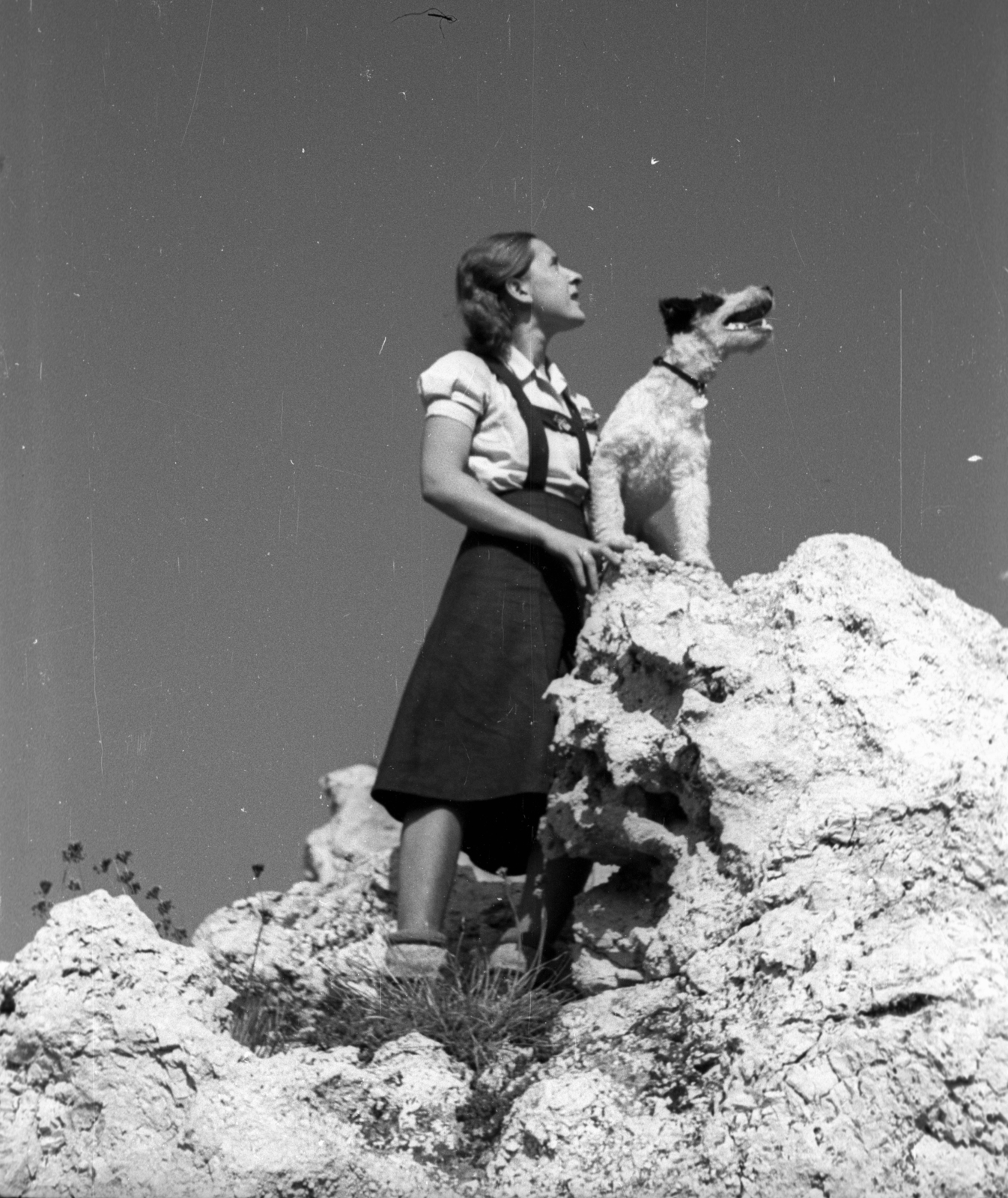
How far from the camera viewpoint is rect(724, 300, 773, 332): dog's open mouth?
5.62 metres

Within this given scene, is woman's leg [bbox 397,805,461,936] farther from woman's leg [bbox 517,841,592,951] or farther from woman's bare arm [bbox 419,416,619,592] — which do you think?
woman's bare arm [bbox 419,416,619,592]

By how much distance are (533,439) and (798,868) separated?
1.85 m

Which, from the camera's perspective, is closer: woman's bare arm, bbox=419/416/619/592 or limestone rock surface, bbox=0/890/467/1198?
limestone rock surface, bbox=0/890/467/1198

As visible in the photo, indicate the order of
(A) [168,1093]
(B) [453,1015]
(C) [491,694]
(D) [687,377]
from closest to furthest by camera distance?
(A) [168,1093]
(B) [453,1015]
(C) [491,694]
(D) [687,377]

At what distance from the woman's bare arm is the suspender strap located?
182 mm

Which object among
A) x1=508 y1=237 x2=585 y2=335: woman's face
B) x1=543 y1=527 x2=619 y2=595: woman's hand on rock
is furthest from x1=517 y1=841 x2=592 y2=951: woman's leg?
x1=508 y1=237 x2=585 y2=335: woman's face

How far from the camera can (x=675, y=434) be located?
548 cm

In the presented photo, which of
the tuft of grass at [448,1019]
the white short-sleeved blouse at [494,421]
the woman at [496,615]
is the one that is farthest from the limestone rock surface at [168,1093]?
the white short-sleeved blouse at [494,421]

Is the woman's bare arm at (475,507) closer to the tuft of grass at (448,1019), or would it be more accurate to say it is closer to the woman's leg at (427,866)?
the woman's leg at (427,866)

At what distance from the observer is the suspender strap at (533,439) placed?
5309 millimetres

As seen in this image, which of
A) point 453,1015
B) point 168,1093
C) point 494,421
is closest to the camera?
point 168,1093

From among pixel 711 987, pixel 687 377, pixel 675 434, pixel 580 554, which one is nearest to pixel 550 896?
pixel 580 554

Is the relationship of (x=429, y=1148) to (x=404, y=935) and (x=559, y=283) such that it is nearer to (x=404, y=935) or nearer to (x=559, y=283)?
(x=404, y=935)

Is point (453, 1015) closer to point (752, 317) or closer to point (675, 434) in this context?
point (675, 434)
